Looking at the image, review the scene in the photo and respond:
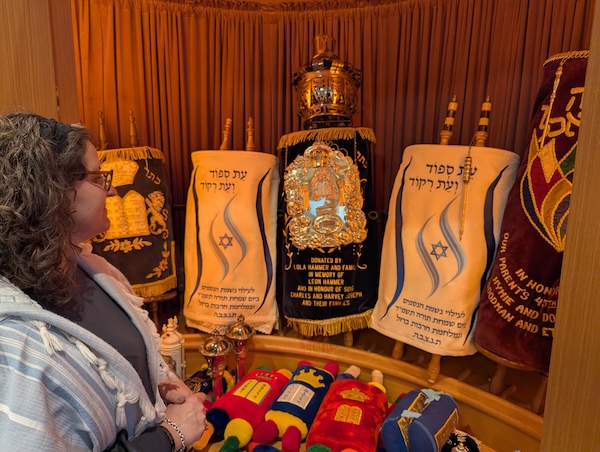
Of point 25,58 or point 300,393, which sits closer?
point 25,58

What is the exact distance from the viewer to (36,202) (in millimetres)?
685

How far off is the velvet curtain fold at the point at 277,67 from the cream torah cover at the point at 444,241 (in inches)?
14.2

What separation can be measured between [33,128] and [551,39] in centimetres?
172

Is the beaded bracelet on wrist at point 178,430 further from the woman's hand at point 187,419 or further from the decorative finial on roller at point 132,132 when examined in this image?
the decorative finial on roller at point 132,132

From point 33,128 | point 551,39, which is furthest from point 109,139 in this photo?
point 551,39

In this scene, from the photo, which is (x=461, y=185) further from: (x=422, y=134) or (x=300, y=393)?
(x=300, y=393)

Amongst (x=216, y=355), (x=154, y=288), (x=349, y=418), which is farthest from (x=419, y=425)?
(x=154, y=288)

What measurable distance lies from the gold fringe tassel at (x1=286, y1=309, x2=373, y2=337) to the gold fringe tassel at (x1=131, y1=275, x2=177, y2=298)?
611 mm

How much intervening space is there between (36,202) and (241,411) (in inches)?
43.6

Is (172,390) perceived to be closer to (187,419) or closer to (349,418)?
(187,419)

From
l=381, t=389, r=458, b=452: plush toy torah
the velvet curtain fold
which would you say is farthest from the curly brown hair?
A: the velvet curtain fold

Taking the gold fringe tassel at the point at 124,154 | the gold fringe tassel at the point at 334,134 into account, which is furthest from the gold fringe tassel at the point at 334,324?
the gold fringe tassel at the point at 124,154

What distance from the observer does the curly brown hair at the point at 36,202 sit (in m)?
0.68

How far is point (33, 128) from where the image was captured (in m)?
0.71
